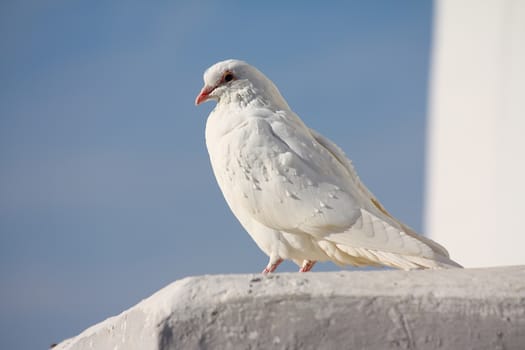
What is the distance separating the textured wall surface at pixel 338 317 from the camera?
2391mm

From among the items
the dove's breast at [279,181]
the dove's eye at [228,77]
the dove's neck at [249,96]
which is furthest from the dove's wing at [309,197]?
the dove's eye at [228,77]

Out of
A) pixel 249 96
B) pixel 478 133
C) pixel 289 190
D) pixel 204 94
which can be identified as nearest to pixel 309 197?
pixel 289 190

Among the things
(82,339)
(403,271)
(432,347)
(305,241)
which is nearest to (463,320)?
(432,347)

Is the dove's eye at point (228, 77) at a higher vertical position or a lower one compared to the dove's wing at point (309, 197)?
higher

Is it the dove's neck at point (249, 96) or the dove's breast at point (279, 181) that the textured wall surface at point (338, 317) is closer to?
the dove's breast at point (279, 181)

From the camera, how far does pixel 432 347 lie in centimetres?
238

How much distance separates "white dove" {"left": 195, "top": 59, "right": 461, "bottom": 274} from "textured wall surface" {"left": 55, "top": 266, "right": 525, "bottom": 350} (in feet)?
1.30

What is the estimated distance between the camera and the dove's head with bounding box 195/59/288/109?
3.33 m

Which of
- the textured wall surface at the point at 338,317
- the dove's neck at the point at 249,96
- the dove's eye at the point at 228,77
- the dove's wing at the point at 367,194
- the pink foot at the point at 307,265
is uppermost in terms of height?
the dove's eye at the point at 228,77

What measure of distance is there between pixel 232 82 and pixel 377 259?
2.94 feet

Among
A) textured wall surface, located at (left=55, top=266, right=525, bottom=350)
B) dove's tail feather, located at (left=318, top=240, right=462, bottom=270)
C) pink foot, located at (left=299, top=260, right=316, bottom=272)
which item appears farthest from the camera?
pink foot, located at (left=299, top=260, right=316, bottom=272)

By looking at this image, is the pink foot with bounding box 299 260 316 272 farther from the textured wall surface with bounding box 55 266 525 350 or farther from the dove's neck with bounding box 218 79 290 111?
the textured wall surface with bounding box 55 266 525 350

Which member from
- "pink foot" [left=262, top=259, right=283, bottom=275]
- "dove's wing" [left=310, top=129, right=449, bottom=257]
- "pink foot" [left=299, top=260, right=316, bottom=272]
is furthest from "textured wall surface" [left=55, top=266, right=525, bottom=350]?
"pink foot" [left=299, top=260, right=316, bottom=272]

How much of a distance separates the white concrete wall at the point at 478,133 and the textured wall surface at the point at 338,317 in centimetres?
276
